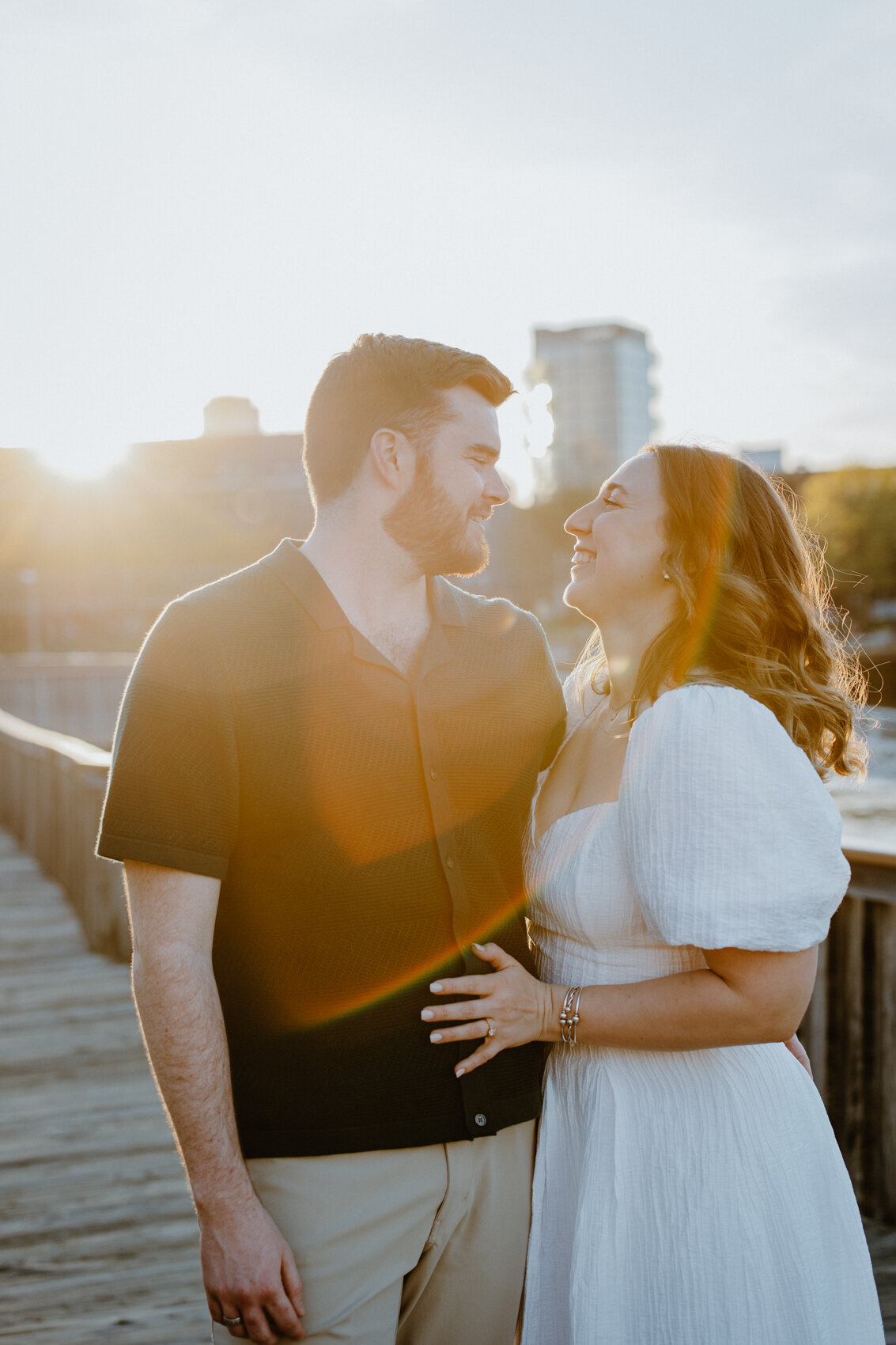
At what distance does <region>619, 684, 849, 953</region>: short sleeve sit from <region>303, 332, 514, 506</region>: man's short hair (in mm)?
661

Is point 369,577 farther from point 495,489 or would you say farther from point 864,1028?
point 864,1028

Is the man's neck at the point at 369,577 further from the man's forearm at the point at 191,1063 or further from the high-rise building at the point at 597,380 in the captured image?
the high-rise building at the point at 597,380

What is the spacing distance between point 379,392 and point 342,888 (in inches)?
32.5

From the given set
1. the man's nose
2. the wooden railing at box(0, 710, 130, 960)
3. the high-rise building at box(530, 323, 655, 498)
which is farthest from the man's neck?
the high-rise building at box(530, 323, 655, 498)

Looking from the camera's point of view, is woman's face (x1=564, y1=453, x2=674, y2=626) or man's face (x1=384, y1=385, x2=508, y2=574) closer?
man's face (x1=384, y1=385, x2=508, y2=574)

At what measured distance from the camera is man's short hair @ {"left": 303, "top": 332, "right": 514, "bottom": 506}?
1939 millimetres

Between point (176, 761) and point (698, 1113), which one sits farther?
point (698, 1113)

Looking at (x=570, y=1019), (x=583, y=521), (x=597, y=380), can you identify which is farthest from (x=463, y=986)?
(x=597, y=380)

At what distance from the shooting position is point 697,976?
5.93 feet

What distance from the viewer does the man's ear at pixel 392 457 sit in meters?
1.94

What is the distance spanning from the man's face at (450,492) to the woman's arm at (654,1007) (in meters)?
0.67

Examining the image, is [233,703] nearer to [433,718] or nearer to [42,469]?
[433,718]

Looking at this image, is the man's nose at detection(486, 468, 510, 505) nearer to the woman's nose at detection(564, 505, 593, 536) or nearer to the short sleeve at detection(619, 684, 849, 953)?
the woman's nose at detection(564, 505, 593, 536)

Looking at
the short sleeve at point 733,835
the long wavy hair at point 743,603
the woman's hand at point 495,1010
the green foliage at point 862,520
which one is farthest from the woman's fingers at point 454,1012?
the green foliage at point 862,520
